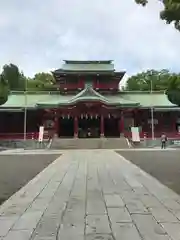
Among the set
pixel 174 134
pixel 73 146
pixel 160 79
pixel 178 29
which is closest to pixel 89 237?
pixel 178 29

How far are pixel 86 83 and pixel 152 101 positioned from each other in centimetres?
792

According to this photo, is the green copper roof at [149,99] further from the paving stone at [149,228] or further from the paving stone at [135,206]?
the paving stone at [149,228]

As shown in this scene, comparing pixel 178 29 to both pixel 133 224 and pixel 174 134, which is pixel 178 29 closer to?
pixel 133 224

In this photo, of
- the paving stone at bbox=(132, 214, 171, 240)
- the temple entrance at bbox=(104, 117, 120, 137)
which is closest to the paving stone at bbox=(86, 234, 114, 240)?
the paving stone at bbox=(132, 214, 171, 240)

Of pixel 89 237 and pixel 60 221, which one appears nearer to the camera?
pixel 89 237

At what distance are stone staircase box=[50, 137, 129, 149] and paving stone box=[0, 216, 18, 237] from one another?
3179 centimetres

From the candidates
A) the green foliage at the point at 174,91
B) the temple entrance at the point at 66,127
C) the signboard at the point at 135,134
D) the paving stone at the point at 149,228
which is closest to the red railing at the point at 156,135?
the signboard at the point at 135,134

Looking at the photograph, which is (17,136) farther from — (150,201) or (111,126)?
(150,201)

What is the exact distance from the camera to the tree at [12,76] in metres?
88.3

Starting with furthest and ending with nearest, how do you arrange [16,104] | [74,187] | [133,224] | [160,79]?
[160,79] → [16,104] → [74,187] → [133,224]

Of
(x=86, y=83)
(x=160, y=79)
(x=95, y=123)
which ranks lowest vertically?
(x=95, y=123)

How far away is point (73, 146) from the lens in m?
38.5

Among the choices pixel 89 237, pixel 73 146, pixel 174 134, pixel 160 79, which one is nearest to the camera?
pixel 89 237

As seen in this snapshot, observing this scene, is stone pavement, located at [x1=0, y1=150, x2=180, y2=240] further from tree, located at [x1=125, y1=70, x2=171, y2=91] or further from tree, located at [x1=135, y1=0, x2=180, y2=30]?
tree, located at [x1=125, y1=70, x2=171, y2=91]
